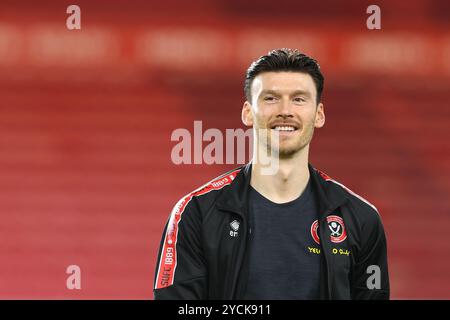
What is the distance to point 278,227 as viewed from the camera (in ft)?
8.90

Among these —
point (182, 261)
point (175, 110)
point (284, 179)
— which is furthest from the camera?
point (175, 110)

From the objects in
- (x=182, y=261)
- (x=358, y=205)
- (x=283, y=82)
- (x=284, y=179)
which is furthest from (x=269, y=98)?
(x=182, y=261)

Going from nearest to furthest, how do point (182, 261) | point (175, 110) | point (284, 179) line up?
point (182, 261)
point (284, 179)
point (175, 110)

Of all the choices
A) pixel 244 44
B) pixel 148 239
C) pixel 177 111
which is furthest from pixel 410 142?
pixel 148 239

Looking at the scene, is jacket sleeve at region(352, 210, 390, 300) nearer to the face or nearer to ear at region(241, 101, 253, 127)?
the face

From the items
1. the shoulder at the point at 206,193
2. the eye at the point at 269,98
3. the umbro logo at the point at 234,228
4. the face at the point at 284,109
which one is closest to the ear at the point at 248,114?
the face at the point at 284,109

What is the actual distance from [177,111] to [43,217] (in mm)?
1394

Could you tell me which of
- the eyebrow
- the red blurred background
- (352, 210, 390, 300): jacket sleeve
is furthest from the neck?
the red blurred background

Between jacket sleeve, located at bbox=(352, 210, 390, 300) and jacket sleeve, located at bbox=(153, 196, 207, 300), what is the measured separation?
661 mm

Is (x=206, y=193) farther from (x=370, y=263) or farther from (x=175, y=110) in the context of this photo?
(x=175, y=110)

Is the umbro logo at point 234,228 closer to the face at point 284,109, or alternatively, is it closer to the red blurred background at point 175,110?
the face at point 284,109

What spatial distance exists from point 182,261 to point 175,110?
9.43ft

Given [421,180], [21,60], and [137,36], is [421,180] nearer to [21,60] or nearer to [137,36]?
[137,36]
